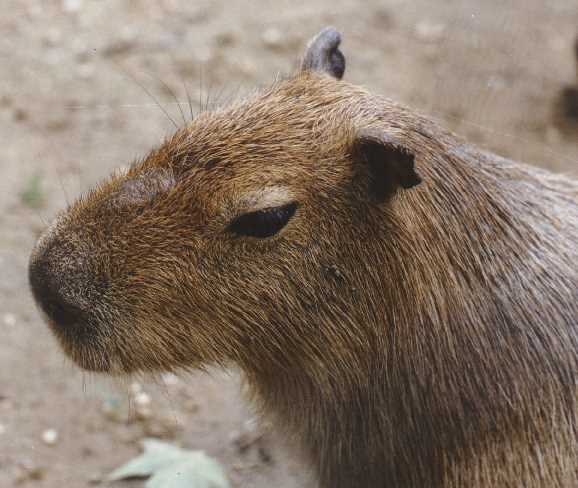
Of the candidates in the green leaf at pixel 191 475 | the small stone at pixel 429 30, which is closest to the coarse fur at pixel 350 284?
the green leaf at pixel 191 475

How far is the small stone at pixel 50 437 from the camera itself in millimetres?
5566

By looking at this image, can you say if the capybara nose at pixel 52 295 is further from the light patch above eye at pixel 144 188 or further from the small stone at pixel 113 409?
the small stone at pixel 113 409

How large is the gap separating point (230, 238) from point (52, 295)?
29.7 inches

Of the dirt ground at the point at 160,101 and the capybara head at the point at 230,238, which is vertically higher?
the dirt ground at the point at 160,101

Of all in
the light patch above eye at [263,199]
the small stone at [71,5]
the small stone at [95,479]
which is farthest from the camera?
the small stone at [71,5]

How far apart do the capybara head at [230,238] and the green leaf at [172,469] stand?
1544mm

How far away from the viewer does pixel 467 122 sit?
7.88 metres

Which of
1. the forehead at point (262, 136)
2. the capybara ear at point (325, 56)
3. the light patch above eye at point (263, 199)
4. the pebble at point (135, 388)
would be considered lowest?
the light patch above eye at point (263, 199)

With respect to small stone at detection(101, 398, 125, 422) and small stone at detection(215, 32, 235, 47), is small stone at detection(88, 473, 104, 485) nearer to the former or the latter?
small stone at detection(101, 398, 125, 422)

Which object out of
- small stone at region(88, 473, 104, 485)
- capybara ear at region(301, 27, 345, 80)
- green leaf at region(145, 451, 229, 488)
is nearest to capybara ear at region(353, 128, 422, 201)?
capybara ear at region(301, 27, 345, 80)

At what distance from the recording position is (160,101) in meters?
7.91

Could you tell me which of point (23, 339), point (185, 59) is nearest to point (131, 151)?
point (185, 59)

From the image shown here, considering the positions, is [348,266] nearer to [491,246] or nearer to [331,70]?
[491,246]

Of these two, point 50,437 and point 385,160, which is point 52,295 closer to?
point 385,160
